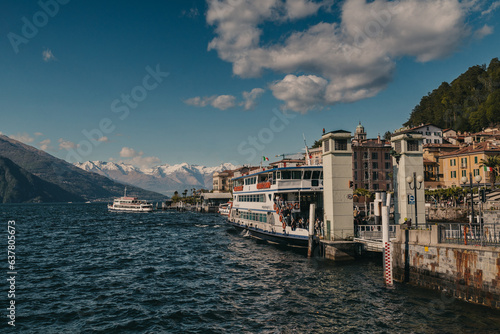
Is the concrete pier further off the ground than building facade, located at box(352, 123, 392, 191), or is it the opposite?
building facade, located at box(352, 123, 392, 191)

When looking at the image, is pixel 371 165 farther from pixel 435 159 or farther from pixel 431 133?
pixel 431 133

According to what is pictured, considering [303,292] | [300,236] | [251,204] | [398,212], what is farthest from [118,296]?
[251,204]

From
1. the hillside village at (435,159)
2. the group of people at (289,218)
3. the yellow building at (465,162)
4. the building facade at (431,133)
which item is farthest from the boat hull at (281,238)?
the building facade at (431,133)

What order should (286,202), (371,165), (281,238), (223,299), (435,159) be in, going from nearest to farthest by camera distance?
(223,299), (281,238), (286,202), (435,159), (371,165)

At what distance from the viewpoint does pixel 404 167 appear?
3309 centimetres

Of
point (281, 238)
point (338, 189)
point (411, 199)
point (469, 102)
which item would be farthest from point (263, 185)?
point (469, 102)

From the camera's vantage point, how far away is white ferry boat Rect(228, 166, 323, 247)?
3872 centimetres

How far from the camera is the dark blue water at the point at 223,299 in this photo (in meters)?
17.7

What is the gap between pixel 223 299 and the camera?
22516mm

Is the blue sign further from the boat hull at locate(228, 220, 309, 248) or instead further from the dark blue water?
the boat hull at locate(228, 220, 309, 248)

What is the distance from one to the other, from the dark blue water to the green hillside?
101049mm

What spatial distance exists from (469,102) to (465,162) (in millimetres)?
53406

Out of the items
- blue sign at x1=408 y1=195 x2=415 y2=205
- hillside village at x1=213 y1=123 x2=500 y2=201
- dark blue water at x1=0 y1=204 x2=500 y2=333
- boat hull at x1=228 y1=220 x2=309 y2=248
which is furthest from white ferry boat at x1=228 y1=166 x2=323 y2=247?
hillside village at x1=213 y1=123 x2=500 y2=201

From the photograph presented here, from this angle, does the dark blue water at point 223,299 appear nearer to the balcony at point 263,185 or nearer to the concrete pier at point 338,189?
the concrete pier at point 338,189
